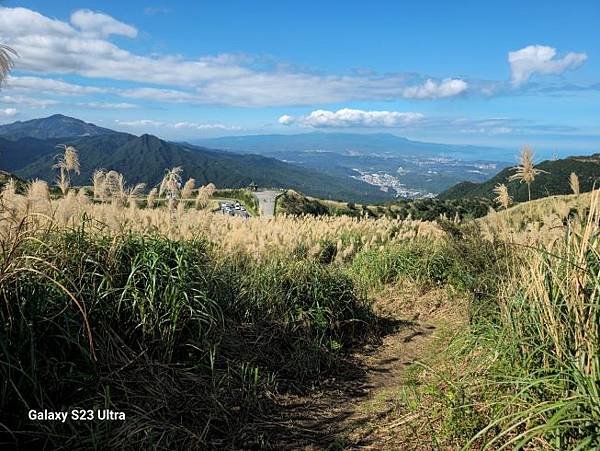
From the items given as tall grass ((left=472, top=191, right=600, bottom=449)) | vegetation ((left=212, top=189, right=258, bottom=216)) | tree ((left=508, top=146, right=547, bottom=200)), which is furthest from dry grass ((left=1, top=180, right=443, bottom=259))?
vegetation ((left=212, top=189, right=258, bottom=216))

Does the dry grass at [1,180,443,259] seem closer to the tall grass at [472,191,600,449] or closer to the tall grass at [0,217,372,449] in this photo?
the tall grass at [0,217,372,449]

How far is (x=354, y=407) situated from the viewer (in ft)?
13.6

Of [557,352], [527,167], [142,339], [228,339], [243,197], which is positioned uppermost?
[527,167]

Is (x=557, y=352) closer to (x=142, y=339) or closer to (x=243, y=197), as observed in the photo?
(x=142, y=339)

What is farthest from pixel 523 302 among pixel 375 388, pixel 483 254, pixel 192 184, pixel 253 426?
pixel 192 184

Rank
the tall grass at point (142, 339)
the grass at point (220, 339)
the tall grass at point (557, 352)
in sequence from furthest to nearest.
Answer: the tall grass at point (142, 339), the grass at point (220, 339), the tall grass at point (557, 352)

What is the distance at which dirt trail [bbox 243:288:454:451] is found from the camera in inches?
136

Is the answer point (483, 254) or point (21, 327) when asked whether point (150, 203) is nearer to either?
point (21, 327)

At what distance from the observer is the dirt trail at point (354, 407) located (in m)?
3.46

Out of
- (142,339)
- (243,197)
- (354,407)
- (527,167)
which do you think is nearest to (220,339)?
(142,339)

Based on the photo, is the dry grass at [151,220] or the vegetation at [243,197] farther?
the vegetation at [243,197]

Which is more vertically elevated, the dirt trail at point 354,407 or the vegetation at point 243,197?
the dirt trail at point 354,407

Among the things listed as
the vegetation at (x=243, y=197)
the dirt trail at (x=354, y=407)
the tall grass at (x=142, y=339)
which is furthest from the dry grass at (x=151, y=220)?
the vegetation at (x=243, y=197)

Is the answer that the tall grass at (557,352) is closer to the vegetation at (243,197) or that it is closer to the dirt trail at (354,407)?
the dirt trail at (354,407)
